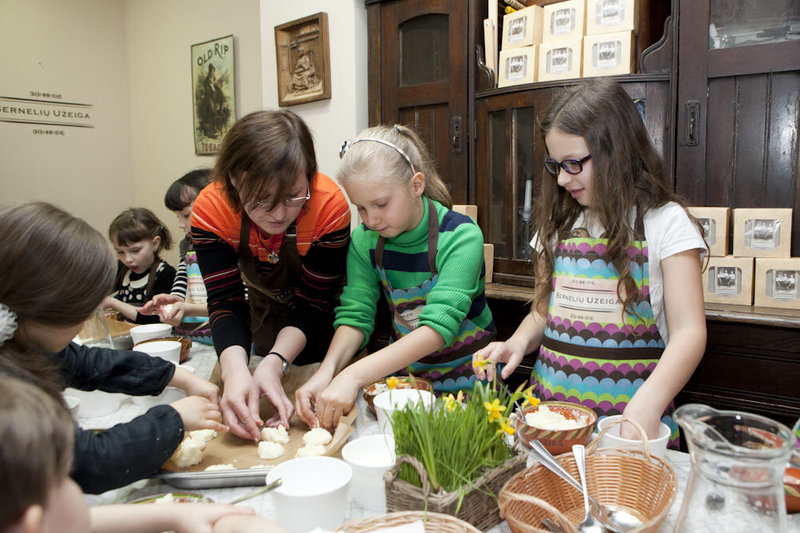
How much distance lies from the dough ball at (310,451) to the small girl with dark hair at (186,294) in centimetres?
103

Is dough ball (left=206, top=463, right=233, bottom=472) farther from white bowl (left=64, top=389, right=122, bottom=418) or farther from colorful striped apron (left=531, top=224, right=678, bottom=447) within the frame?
colorful striped apron (left=531, top=224, right=678, bottom=447)

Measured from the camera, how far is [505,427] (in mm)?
886

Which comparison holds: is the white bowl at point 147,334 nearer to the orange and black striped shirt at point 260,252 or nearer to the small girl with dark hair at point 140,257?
the orange and black striped shirt at point 260,252

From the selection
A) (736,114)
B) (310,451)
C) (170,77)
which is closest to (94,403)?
(310,451)

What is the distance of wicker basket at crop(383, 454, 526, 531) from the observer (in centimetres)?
80

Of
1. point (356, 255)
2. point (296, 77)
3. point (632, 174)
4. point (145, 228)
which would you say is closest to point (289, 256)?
point (356, 255)

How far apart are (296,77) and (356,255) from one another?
2084mm

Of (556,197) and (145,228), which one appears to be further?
(145,228)

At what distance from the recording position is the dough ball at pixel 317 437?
1.17m

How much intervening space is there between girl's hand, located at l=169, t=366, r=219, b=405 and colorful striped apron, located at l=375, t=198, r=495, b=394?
1.76 feet

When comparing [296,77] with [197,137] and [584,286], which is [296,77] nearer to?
[197,137]

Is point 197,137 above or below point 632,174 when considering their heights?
above

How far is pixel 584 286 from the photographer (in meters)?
1.54

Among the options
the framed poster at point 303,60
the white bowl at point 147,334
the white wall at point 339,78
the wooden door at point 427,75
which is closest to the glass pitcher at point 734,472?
the white bowl at point 147,334
